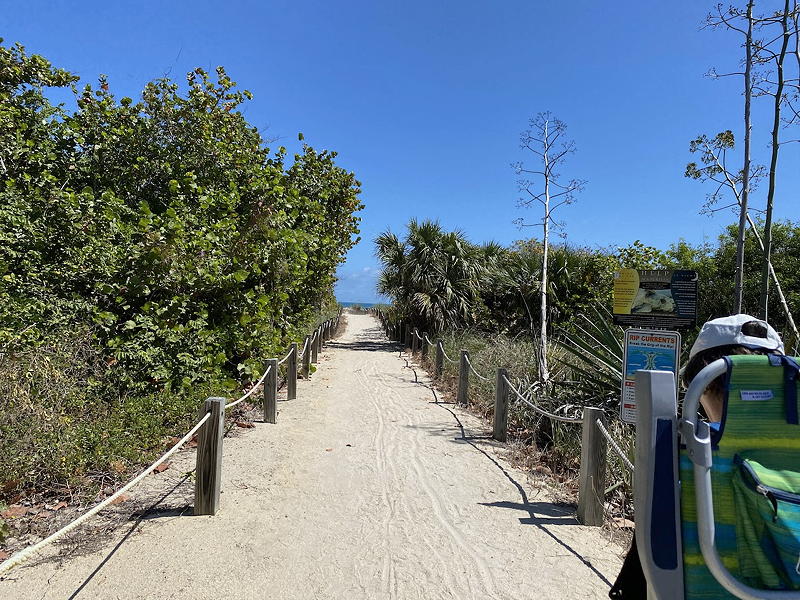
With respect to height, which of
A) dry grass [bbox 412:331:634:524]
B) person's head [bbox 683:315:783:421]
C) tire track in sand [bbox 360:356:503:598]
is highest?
person's head [bbox 683:315:783:421]

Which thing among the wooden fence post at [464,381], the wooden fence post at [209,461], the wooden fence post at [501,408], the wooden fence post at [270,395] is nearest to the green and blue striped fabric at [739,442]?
the wooden fence post at [209,461]

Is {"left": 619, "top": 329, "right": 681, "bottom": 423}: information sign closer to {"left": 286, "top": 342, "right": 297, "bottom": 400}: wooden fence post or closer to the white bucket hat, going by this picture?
the white bucket hat

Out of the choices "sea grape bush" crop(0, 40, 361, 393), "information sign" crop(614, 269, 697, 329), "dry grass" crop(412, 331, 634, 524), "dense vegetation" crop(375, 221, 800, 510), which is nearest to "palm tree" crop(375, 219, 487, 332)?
"dense vegetation" crop(375, 221, 800, 510)

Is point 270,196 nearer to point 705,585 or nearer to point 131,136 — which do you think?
point 131,136

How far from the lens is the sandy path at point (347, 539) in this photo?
3152 mm

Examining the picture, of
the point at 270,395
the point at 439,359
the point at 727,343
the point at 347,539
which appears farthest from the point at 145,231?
the point at 439,359

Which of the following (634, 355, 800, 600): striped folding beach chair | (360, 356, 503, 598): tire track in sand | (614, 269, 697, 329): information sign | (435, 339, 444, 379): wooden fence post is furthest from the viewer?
(435, 339, 444, 379): wooden fence post

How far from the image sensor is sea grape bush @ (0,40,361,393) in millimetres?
5750

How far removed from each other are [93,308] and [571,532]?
212 inches

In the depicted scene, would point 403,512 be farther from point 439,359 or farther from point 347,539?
point 439,359

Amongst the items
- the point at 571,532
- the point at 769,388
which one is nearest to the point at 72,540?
the point at 571,532

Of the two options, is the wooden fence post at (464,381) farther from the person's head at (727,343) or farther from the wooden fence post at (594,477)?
the person's head at (727,343)

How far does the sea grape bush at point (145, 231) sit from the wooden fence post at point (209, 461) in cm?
219

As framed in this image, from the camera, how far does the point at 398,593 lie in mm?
3150
